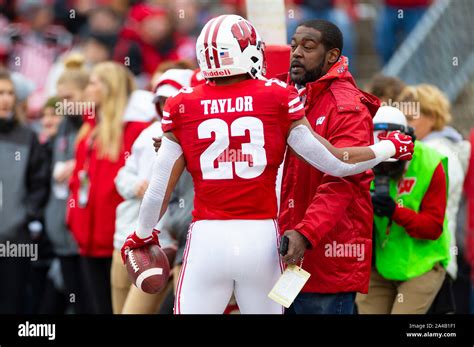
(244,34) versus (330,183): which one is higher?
(244,34)

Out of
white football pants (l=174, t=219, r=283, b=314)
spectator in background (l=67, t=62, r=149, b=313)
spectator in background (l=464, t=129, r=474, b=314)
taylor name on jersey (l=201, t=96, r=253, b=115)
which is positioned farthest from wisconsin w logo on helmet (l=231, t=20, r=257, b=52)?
spectator in background (l=464, t=129, r=474, b=314)

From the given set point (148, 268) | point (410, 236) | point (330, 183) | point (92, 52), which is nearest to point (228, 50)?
point (330, 183)

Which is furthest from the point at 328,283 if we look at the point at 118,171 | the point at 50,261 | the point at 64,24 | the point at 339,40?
the point at 64,24

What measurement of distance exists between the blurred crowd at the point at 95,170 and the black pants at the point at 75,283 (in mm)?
11

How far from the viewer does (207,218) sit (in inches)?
277

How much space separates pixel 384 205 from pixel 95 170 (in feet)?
8.99

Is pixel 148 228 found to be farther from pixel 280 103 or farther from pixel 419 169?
pixel 419 169

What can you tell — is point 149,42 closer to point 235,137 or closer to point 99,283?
point 99,283

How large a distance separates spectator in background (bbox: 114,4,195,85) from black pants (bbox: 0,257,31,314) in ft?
11.9

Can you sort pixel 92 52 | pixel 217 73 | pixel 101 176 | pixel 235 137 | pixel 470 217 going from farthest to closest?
1. pixel 92 52
2. pixel 470 217
3. pixel 101 176
4. pixel 217 73
5. pixel 235 137

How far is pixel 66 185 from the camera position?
37.1 ft

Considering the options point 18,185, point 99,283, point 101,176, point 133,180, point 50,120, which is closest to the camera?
point 133,180

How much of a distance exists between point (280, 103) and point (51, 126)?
18.0ft

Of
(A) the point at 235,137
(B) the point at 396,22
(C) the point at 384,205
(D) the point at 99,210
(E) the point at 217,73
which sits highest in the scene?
(B) the point at 396,22
